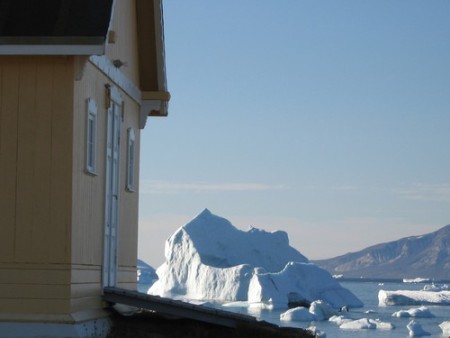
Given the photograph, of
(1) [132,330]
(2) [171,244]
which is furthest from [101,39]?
(2) [171,244]

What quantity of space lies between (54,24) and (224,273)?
48.1 meters

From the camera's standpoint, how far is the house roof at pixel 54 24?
11992mm

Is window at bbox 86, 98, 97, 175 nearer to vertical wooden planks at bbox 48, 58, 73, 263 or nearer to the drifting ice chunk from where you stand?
vertical wooden planks at bbox 48, 58, 73, 263

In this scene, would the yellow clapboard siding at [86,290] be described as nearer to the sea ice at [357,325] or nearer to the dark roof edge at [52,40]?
the dark roof edge at [52,40]

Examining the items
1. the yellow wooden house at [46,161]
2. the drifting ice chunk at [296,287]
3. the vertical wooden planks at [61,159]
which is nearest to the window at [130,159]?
the yellow wooden house at [46,161]

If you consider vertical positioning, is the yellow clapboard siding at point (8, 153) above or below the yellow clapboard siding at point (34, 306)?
above

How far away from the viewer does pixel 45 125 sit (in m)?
12.4

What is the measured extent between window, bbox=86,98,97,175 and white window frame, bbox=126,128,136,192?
2427 mm

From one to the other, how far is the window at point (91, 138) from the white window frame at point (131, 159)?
243cm

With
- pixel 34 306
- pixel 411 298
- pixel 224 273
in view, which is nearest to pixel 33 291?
pixel 34 306

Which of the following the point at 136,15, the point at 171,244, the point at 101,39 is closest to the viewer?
the point at 101,39

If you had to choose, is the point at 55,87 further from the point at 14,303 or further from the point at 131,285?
the point at 131,285

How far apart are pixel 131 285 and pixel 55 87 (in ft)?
15.5

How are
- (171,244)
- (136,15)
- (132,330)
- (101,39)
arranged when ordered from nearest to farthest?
(101,39) < (132,330) < (136,15) < (171,244)
